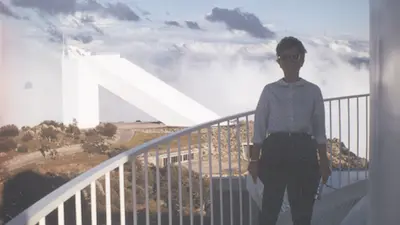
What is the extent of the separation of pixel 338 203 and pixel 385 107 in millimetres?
2531

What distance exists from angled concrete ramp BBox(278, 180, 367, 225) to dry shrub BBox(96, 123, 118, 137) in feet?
11.0

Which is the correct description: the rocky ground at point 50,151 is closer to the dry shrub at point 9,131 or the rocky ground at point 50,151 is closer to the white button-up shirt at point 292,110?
the dry shrub at point 9,131

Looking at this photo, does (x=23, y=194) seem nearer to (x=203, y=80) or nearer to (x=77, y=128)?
(x=77, y=128)

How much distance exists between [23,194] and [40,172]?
31cm

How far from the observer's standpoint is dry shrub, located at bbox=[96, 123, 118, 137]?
621 cm

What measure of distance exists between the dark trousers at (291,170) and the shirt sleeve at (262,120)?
33mm

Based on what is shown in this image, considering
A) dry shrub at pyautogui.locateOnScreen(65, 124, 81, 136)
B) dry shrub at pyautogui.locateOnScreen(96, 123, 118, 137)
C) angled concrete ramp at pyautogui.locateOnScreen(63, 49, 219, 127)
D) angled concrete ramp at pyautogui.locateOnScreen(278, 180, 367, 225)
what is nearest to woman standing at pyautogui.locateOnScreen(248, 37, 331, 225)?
angled concrete ramp at pyautogui.locateOnScreen(278, 180, 367, 225)

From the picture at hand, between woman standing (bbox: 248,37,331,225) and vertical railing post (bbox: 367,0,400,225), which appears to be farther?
woman standing (bbox: 248,37,331,225)

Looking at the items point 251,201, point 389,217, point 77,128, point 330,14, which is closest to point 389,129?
point 389,217

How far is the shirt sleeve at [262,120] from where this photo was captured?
6.66ft

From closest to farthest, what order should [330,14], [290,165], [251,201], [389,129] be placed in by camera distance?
[389,129] < [290,165] < [251,201] < [330,14]

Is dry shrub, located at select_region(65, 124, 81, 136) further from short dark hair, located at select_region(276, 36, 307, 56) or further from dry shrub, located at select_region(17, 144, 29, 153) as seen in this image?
short dark hair, located at select_region(276, 36, 307, 56)

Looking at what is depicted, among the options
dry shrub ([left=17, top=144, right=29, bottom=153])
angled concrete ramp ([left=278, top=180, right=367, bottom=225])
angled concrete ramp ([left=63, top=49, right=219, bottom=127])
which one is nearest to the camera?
angled concrete ramp ([left=278, top=180, right=367, bottom=225])

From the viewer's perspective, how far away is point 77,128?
6285mm
